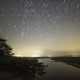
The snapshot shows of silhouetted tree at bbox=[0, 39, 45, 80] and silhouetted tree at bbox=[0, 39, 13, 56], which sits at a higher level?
silhouetted tree at bbox=[0, 39, 13, 56]

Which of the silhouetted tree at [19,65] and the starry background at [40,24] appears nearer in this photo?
the silhouetted tree at [19,65]

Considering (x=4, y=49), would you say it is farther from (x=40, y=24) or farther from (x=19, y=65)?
(x=40, y=24)

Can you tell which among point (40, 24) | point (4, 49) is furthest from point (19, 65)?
point (40, 24)

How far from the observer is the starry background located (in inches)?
108

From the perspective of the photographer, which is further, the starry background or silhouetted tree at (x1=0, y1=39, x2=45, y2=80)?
the starry background

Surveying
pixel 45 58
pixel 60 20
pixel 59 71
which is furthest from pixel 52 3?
pixel 59 71

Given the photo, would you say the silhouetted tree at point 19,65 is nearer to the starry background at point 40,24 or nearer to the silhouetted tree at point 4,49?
the silhouetted tree at point 4,49

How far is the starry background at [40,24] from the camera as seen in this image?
2.74 meters

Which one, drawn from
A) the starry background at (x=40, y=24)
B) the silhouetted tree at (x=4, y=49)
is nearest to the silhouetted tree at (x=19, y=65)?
the silhouetted tree at (x=4, y=49)

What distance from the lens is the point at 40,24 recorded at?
111 inches

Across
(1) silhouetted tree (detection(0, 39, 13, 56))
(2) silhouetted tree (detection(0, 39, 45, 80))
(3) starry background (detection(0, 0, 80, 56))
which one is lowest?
(2) silhouetted tree (detection(0, 39, 45, 80))

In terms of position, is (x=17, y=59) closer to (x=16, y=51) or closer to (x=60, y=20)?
(x=16, y=51)

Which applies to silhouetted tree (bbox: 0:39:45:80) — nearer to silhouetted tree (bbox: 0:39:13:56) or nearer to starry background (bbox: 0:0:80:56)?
silhouetted tree (bbox: 0:39:13:56)

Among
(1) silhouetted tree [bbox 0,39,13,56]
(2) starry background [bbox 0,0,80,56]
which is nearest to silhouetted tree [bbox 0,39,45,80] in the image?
(1) silhouetted tree [bbox 0,39,13,56]
